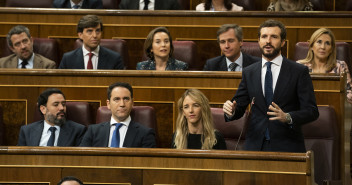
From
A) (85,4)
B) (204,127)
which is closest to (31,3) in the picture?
(85,4)

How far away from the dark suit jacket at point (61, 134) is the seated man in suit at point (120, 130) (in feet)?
0.24

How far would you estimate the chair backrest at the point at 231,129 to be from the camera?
2020 millimetres

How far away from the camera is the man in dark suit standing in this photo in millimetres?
1783

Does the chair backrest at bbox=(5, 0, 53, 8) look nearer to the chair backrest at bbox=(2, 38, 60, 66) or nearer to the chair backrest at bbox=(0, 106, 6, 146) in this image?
the chair backrest at bbox=(2, 38, 60, 66)

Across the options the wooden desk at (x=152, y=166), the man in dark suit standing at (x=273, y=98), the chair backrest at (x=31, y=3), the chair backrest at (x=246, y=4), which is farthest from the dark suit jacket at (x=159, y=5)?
the wooden desk at (x=152, y=166)

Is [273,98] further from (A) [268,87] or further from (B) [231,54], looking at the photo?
(B) [231,54]

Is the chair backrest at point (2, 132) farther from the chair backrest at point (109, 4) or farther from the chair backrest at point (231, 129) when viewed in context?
the chair backrest at point (109, 4)

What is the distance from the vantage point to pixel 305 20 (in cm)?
273

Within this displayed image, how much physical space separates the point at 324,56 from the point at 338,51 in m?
0.17

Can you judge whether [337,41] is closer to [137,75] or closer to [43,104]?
[137,75]

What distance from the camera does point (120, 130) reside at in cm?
203

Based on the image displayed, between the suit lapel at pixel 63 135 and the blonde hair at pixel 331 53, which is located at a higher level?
the blonde hair at pixel 331 53

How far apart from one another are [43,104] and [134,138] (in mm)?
336

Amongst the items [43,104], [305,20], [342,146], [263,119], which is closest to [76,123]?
[43,104]
